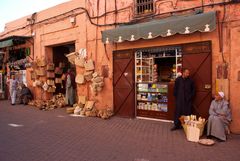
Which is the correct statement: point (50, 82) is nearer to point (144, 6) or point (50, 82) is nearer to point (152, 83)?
point (152, 83)

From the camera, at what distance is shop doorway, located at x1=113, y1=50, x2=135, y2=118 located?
29.7 feet

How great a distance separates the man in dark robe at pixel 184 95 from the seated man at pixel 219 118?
0.81 meters

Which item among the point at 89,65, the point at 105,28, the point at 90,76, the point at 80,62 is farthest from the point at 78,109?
the point at 105,28

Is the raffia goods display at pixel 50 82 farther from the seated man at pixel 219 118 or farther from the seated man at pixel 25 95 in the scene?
the seated man at pixel 219 118

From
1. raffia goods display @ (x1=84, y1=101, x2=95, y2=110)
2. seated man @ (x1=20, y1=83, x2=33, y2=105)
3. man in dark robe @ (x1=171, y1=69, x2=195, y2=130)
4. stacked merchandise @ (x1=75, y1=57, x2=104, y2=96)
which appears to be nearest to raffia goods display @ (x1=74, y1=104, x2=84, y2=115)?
raffia goods display @ (x1=84, y1=101, x2=95, y2=110)

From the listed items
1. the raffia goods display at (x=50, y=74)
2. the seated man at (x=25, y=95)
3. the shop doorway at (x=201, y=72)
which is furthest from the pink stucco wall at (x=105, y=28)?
the seated man at (x=25, y=95)

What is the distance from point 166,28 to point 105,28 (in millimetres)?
3322

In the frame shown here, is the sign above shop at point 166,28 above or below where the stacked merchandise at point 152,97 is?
above

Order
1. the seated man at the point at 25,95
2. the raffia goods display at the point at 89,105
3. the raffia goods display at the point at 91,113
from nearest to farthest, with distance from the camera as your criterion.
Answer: the raffia goods display at the point at 91,113
the raffia goods display at the point at 89,105
the seated man at the point at 25,95

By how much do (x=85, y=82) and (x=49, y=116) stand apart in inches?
83.7

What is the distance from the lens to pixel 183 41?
756 cm

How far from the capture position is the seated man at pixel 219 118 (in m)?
6.04

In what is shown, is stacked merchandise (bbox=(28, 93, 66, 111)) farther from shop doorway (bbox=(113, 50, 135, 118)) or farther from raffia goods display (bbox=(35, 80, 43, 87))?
shop doorway (bbox=(113, 50, 135, 118))

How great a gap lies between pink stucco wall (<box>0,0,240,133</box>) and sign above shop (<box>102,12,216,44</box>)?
20.8 inches
